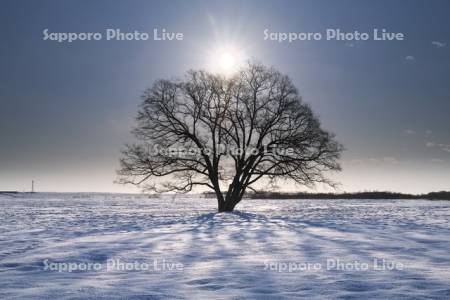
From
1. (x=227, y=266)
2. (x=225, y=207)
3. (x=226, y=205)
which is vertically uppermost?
(x=226, y=205)

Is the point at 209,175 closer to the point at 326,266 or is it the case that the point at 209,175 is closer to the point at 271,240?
the point at 271,240

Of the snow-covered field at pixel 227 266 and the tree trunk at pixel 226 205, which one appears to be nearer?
the snow-covered field at pixel 227 266

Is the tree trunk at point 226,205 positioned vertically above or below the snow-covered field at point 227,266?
above

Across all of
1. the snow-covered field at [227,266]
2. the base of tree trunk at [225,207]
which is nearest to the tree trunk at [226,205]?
the base of tree trunk at [225,207]

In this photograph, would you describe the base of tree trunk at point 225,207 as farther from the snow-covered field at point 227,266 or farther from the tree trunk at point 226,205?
the snow-covered field at point 227,266

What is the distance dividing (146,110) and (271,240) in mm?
18616

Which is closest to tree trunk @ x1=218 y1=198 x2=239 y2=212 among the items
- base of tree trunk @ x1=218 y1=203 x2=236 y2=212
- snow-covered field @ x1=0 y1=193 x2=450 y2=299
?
base of tree trunk @ x1=218 y1=203 x2=236 y2=212

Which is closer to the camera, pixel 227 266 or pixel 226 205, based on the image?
pixel 227 266

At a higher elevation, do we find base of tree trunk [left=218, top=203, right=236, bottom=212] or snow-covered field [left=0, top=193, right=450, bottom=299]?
base of tree trunk [left=218, top=203, right=236, bottom=212]

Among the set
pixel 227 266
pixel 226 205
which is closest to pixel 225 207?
pixel 226 205

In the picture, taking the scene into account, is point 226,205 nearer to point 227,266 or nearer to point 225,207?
point 225,207

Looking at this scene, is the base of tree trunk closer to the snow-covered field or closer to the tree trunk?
the tree trunk

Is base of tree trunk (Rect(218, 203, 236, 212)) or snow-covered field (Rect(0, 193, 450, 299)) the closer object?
snow-covered field (Rect(0, 193, 450, 299))

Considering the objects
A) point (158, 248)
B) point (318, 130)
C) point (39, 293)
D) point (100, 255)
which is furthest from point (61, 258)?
point (318, 130)
